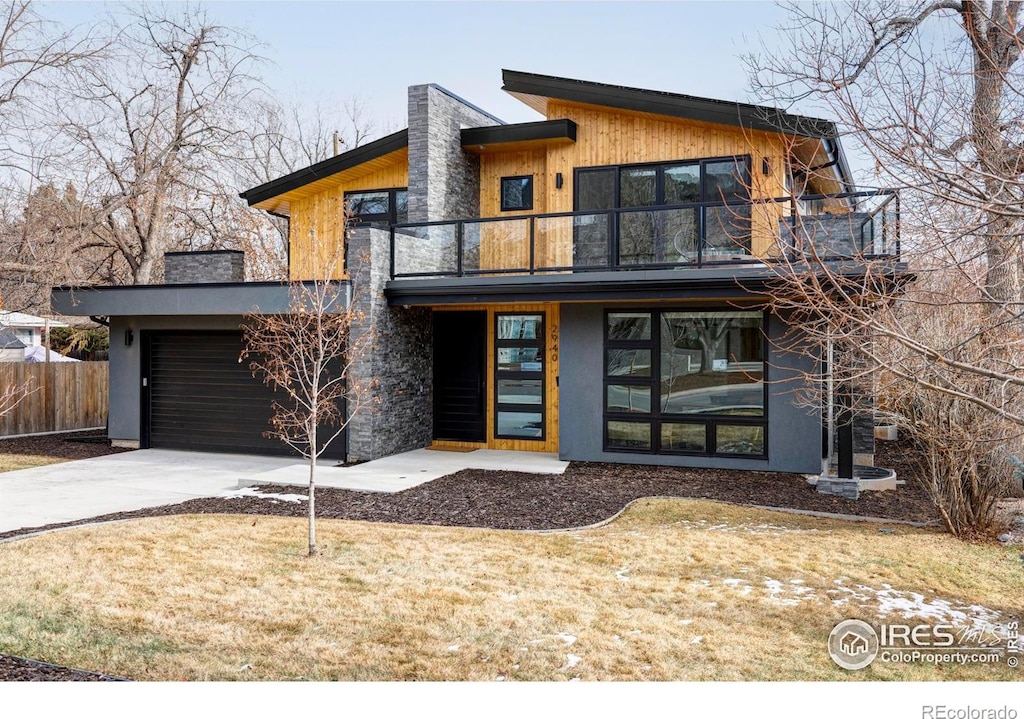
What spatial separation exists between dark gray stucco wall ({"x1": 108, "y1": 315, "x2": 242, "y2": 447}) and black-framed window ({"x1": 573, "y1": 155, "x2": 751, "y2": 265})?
8.67 m

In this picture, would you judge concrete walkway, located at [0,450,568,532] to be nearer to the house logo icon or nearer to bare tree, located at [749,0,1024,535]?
bare tree, located at [749,0,1024,535]

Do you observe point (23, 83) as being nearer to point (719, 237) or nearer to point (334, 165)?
point (334, 165)

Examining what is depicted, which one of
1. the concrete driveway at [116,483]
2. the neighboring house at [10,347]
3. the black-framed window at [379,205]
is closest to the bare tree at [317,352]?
the concrete driveway at [116,483]

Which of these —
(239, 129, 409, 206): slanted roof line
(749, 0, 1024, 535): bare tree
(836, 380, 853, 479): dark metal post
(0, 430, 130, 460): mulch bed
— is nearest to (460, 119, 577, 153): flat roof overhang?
(239, 129, 409, 206): slanted roof line

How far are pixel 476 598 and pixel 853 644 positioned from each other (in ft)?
8.26

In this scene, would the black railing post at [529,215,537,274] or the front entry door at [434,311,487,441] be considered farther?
the front entry door at [434,311,487,441]

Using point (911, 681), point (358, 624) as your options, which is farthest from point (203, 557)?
point (911, 681)

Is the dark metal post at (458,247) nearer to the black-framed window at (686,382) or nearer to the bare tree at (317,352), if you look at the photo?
the bare tree at (317,352)

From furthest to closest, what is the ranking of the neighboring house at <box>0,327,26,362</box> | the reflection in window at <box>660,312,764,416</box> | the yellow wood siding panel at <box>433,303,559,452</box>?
the neighboring house at <box>0,327,26,362</box>
the yellow wood siding panel at <box>433,303,559,452</box>
the reflection in window at <box>660,312,764,416</box>

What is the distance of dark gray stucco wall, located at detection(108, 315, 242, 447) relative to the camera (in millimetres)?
14852

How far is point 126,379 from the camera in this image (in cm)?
1492

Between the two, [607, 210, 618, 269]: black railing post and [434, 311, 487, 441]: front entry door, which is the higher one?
[607, 210, 618, 269]: black railing post

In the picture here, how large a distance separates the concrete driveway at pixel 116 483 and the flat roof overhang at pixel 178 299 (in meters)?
2.62

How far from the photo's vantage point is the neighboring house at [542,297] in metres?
11.8
